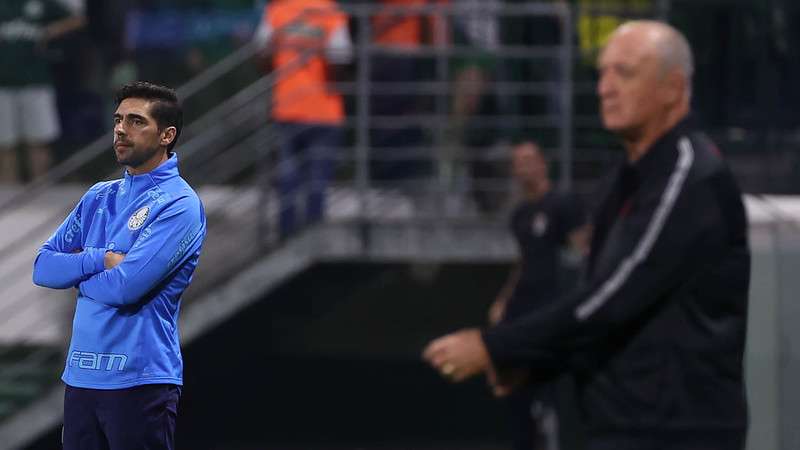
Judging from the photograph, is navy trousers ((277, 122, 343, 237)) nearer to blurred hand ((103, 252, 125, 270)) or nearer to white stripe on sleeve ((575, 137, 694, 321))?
blurred hand ((103, 252, 125, 270))

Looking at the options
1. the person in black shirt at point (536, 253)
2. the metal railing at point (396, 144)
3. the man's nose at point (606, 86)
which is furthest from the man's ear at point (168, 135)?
the person in black shirt at point (536, 253)

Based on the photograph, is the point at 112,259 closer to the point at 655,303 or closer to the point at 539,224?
the point at 655,303

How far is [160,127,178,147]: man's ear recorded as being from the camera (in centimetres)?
429

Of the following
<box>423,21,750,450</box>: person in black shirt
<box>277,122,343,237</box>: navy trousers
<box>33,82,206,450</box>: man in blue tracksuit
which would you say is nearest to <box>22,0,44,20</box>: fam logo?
<box>277,122,343,237</box>: navy trousers

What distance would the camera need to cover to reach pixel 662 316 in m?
3.67

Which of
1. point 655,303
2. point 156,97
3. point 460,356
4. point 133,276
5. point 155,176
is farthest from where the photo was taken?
point 155,176

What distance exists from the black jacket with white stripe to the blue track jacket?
119 cm

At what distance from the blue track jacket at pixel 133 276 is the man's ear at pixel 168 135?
13 cm

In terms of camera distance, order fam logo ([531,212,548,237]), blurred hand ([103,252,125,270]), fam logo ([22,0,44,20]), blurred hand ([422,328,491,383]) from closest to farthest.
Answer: blurred hand ([422,328,491,383]) → blurred hand ([103,252,125,270]) → fam logo ([531,212,548,237]) → fam logo ([22,0,44,20])

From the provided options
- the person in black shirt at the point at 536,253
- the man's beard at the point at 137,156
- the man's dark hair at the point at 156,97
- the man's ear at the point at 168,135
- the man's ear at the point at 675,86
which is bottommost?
the person in black shirt at the point at 536,253

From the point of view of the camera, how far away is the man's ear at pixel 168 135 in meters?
4.29

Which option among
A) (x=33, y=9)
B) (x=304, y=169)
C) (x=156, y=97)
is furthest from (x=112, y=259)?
(x=33, y=9)

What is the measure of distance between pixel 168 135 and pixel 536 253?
19.2 ft

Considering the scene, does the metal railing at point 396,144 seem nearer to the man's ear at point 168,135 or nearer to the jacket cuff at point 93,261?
the jacket cuff at point 93,261
